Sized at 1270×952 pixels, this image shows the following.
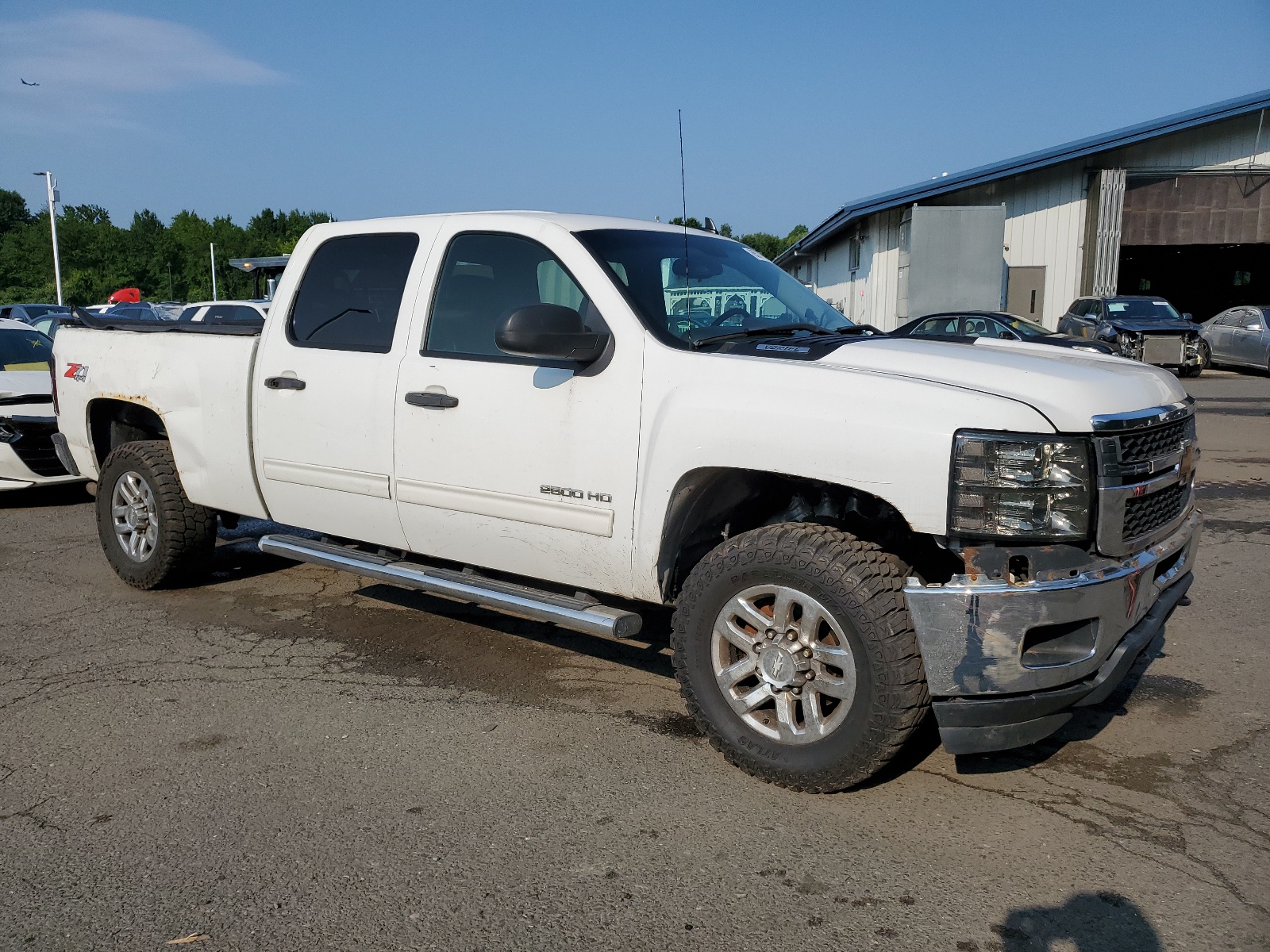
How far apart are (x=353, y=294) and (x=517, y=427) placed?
138cm

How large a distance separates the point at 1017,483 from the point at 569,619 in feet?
5.68

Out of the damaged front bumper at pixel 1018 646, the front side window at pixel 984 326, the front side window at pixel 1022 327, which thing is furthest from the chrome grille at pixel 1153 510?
the front side window at pixel 984 326

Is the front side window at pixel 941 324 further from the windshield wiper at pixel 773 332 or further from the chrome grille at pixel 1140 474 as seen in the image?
the chrome grille at pixel 1140 474

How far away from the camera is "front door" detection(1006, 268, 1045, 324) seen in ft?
90.2

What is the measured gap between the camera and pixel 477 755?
396cm

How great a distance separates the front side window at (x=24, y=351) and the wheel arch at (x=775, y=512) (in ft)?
26.1

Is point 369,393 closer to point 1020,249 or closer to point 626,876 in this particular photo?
point 626,876

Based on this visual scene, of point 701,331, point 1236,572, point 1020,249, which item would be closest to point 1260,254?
point 1020,249

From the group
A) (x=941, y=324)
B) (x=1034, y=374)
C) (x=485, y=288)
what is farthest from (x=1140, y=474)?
(x=941, y=324)

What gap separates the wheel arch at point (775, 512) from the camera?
3.76 m

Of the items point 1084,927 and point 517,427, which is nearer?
point 1084,927

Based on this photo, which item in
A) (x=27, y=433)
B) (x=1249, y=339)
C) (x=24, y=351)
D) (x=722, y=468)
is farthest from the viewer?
(x=1249, y=339)

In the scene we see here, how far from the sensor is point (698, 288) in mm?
4445

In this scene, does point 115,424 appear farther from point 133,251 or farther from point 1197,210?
point 133,251
